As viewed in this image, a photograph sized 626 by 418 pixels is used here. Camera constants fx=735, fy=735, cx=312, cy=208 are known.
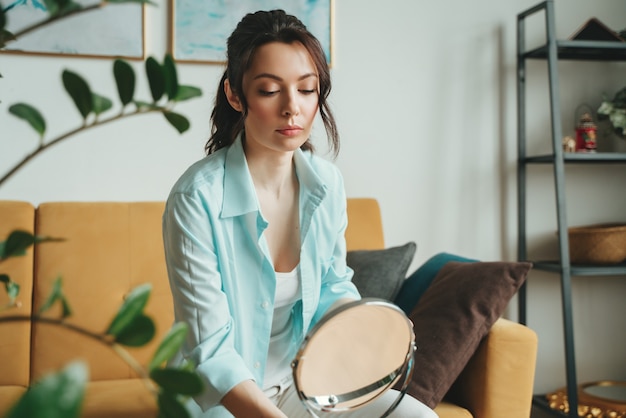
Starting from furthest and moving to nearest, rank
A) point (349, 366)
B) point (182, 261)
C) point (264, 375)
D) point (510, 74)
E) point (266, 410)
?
point (510, 74)
point (264, 375)
point (182, 261)
point (266, 410)
point (349, 366)

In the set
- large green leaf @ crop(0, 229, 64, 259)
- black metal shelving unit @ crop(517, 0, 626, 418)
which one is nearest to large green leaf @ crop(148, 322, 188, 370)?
large green leaf @ crop(0, 229, 64, 259)

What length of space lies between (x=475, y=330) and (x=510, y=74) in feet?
4.84

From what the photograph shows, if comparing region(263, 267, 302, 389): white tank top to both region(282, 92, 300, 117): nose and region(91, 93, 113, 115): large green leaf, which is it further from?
region(91, 93, 113, 115): large green leaf

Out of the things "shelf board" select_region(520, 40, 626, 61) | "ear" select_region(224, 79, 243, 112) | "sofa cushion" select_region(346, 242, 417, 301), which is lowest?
"sofa cushion" select_region(346, 242, 417, 301)

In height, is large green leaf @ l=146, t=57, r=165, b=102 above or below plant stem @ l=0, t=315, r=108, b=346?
above

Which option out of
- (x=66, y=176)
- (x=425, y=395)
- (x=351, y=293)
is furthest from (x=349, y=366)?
(x=66, y=176)

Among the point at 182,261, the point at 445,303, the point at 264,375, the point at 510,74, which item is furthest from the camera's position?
the point at 510,74

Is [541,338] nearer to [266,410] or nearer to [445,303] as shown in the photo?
[445,303]

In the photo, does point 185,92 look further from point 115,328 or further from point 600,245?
point 600,245

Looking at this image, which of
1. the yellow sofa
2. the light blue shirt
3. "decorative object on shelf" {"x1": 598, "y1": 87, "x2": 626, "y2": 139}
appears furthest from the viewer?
"decorative object on shelf" {"x1": 598, "y1": 87, "x2": 626, "y2": 139}

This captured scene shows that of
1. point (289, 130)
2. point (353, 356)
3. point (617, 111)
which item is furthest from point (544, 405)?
point (353, 356)

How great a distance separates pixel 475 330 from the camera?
1867mm

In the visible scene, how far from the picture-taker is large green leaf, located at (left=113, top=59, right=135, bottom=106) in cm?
45

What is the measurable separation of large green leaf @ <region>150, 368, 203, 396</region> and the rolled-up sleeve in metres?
0.94
